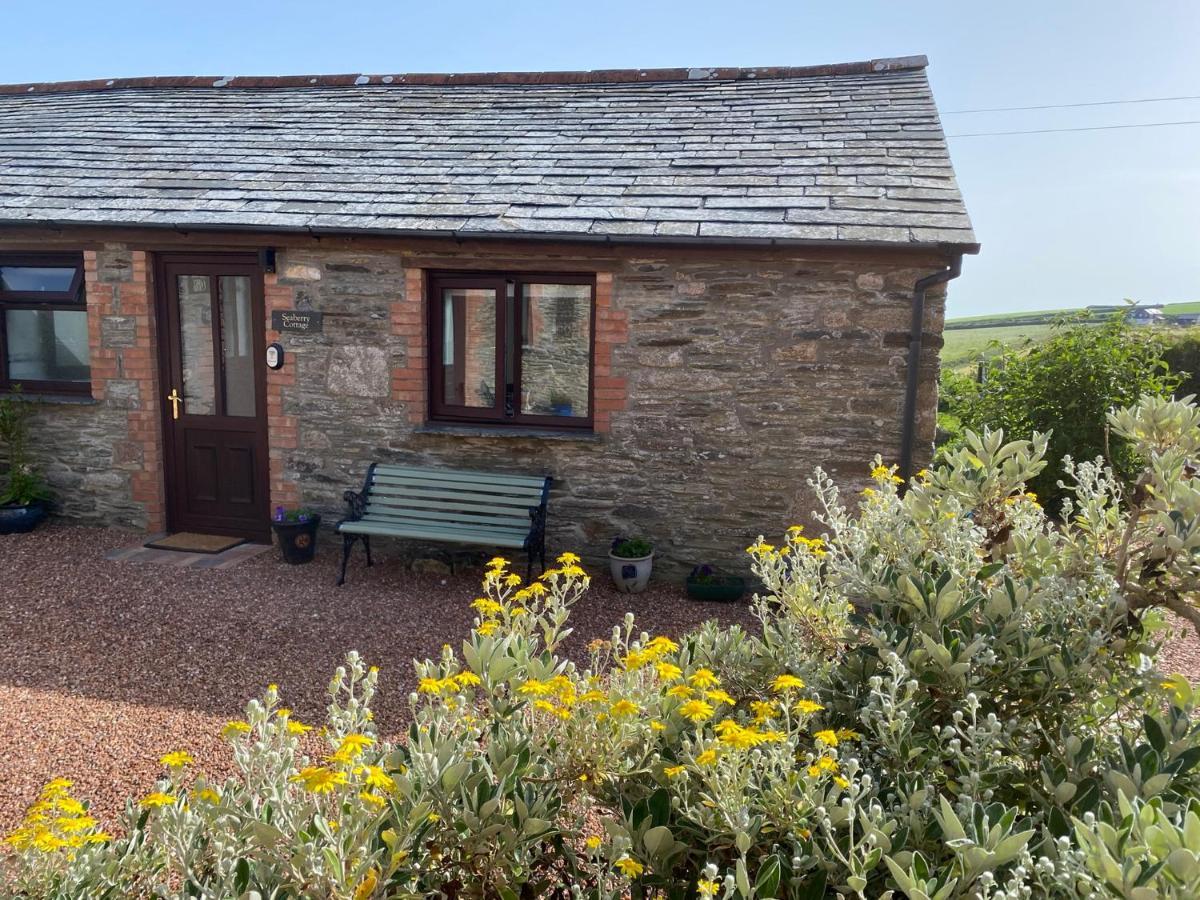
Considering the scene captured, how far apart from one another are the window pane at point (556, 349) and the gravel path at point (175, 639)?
4.87 ft

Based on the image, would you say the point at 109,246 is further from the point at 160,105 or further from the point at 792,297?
the point at 792,297

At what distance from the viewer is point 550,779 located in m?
2.23

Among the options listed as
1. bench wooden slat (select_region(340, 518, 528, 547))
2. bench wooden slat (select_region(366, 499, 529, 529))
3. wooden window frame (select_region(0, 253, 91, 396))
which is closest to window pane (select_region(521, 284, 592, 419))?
bench wooden slat (select_region(366, 499, 529, 529))

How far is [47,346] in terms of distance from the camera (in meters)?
7.91

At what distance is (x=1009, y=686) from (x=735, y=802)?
889 mm

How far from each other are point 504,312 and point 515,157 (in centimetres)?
191

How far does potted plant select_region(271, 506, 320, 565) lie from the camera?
687cm

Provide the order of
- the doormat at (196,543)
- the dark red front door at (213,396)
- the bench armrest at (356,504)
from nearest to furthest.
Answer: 1. the bench armrest at (356,504)
2. the doormat at (196,543)
3. the dark red front door at (213,396)

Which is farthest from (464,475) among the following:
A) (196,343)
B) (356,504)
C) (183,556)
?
(196,343)

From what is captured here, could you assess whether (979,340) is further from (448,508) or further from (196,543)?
(196,543)

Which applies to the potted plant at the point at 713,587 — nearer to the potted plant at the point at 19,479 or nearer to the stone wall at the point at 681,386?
the stone wall at the point at 681,386

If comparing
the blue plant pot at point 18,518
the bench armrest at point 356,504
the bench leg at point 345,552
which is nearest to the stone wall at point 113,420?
the blue plant pot at point 18,518

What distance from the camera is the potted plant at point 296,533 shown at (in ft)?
22.5

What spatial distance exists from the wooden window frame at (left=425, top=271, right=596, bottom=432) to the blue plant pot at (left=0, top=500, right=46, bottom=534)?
3807 millimetres
